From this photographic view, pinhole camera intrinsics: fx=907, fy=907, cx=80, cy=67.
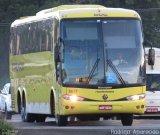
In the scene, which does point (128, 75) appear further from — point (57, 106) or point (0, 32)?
point (0, 32)

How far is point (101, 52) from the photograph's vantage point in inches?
1025

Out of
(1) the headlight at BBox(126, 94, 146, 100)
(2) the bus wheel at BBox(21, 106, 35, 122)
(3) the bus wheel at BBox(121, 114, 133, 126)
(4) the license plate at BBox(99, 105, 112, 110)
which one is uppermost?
(1) the headlight at BBox(126, 94, 146, 100)

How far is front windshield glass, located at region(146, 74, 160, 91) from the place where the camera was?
35.8 meters

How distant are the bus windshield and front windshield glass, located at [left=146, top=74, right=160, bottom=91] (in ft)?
30.8

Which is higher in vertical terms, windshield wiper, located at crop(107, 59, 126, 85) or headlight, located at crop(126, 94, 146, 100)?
windshield wiper, located at crop(107, 59, 126, 85)

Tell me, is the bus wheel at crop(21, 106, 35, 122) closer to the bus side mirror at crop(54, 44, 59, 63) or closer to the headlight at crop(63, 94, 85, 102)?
the bus side mirror at crop(54, 44, 59, 63)

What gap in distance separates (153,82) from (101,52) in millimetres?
10452

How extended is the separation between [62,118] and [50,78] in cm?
153

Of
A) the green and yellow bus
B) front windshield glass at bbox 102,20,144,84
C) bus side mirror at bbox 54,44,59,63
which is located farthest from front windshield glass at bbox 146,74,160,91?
bus side mirror at bbox 54,44,59,63

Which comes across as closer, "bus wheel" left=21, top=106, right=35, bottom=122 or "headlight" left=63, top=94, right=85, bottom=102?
"headlight" left=63, top=94, right=85, bottom=102

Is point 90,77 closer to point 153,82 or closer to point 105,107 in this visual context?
point 105,107

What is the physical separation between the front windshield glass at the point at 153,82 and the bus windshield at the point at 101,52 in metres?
9.38

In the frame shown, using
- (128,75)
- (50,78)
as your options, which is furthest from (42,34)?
(128,75)

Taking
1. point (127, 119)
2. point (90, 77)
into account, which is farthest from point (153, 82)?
point (90, 77)
